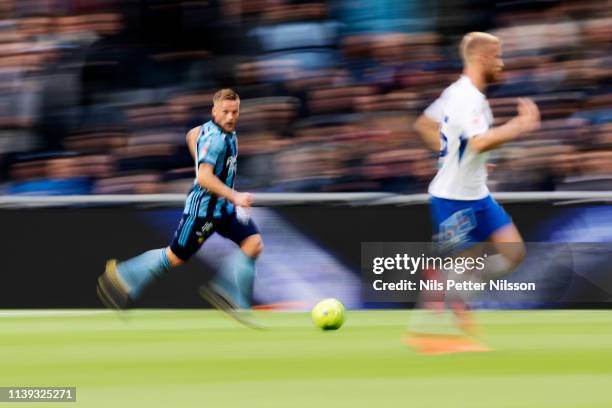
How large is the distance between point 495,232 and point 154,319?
3815mm

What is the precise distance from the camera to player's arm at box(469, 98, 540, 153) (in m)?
7.23

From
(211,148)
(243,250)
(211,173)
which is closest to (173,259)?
(243,250)

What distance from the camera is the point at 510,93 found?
40.3 ft

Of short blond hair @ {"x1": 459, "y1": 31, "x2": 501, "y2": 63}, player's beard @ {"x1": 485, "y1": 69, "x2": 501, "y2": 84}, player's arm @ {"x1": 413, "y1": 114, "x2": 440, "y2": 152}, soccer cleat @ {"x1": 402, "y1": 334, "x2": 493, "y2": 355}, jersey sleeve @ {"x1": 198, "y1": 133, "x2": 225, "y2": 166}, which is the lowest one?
soccer cleat @ {"x1": 402, "y1": 334, "x2": 493, "y2": 355}

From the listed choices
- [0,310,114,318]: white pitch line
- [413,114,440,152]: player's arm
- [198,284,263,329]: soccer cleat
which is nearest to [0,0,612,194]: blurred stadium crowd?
[0,310,114,318]: white pitch line

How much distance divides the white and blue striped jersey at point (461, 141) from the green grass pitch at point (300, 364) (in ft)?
3.17

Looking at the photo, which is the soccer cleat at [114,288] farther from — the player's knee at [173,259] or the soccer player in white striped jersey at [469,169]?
the soccer player in white striped jersey at [469,169]

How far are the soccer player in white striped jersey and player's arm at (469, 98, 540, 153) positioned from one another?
79 mm

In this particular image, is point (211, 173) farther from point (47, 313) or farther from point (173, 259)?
point (47, 313)

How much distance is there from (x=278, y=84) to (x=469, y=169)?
4.80 meters

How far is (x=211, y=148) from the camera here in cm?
954

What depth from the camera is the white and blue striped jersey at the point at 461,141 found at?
7.69 meters

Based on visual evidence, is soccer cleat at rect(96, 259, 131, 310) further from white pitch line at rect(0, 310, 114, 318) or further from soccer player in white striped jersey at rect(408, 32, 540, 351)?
soccer player in white striped jersey at rect(408, 32, 540, 351)

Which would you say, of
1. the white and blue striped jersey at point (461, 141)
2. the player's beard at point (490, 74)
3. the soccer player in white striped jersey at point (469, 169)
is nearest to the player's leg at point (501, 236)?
the soccer player in white striped jersey at point (469, 169)
